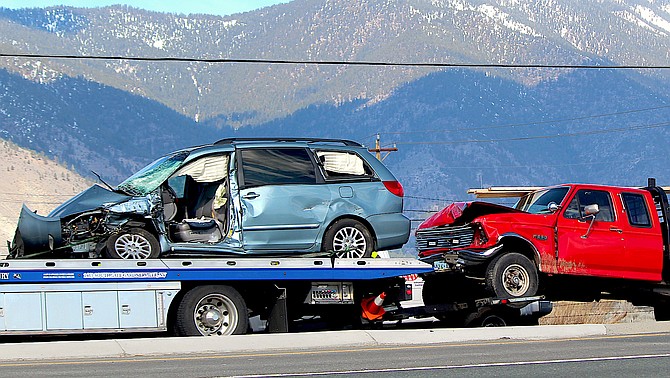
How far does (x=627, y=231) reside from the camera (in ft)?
56.7

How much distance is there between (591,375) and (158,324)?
5.98 meters

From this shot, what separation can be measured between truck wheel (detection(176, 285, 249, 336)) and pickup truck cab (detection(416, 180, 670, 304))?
3.27 metres

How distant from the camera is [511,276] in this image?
1648 cm

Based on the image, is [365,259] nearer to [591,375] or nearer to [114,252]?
[114,252]

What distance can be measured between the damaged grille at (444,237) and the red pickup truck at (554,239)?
15 mm

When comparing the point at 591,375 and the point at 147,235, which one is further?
the point at 147,235

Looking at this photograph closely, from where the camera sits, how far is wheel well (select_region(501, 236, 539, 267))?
1655 centimetres

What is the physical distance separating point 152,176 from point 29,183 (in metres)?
165

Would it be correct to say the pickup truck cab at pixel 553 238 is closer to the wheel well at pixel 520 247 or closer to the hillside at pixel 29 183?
the wheel well at pixel 520 247

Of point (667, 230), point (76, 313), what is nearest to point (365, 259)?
point (76, 313)

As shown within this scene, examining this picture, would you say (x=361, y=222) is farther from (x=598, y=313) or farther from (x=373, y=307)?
(x=598, y=313)

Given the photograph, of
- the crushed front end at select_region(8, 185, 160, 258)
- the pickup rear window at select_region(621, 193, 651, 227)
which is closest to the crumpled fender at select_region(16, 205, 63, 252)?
the crushed front end at select_region(8, 185, 160, 258)

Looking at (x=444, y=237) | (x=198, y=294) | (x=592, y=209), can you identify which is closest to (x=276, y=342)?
(x=198, y=294)

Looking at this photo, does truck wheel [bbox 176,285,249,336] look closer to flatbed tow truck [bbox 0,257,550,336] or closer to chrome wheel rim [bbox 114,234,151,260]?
flatbed tow truck [bbox 0,257,550,336]
